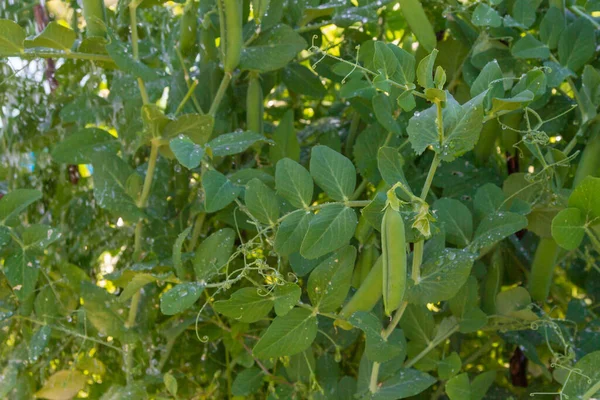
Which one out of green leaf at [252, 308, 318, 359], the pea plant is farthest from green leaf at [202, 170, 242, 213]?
green leaf at [252, 308, 318, 359]

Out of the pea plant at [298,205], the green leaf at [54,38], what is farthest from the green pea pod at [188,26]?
the green leaf at [54,38]

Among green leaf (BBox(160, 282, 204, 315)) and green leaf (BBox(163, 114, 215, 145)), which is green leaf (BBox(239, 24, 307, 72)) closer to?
green leaf (BBox(163, 114, 215, 145))

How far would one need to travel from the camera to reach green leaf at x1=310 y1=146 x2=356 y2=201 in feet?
1.89

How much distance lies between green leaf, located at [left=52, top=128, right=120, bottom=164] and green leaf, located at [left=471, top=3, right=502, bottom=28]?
370 mm

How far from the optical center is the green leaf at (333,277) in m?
0.59

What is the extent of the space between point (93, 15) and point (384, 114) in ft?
0.91

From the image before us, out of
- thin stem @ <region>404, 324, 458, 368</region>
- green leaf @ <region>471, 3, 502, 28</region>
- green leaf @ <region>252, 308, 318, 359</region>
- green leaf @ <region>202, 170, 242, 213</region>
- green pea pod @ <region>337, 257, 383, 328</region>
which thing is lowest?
thin stem @ <region>404, 324, 458, 368</region>

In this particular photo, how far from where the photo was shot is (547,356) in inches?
33.9

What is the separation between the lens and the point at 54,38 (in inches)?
25.5

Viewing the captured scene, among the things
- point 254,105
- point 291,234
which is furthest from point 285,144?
point 291,234

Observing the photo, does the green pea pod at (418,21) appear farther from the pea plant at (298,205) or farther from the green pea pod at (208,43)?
the green pea pod at (208,43)

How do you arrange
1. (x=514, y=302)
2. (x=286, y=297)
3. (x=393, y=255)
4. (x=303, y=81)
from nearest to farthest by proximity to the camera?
(x=393, y=255) → (x=286, y=297) → (x=514, y=302) → (x=303, y=81)

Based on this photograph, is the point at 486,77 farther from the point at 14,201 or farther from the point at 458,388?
the point at 14,201

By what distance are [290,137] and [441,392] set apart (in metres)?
0.32
